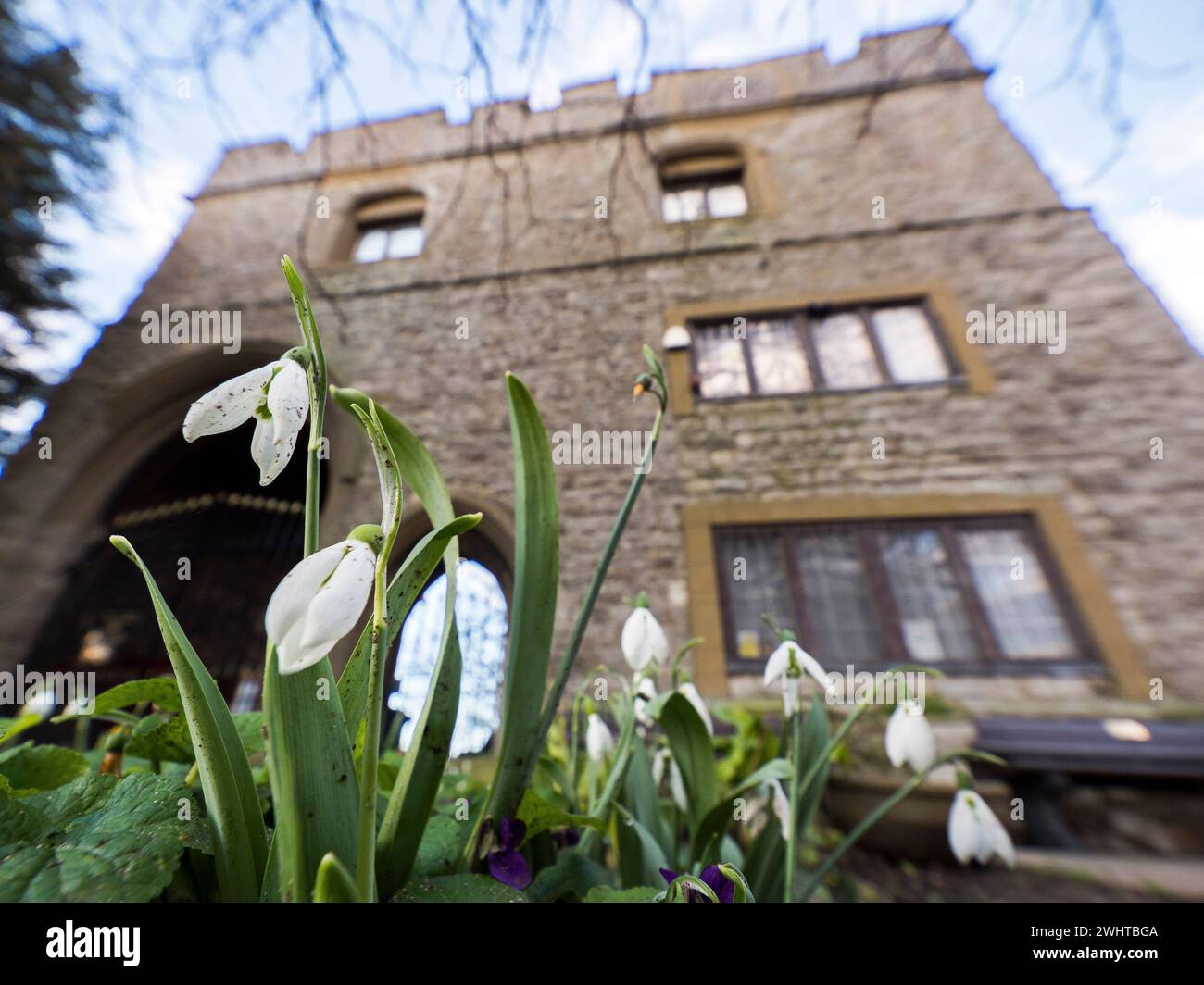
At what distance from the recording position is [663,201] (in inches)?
183

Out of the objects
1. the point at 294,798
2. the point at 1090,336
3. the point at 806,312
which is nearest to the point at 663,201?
the point at 806,312

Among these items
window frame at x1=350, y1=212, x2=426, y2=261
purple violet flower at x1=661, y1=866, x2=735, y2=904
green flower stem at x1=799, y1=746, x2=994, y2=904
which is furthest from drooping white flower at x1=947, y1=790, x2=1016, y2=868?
window frame at x1=350, y1=212, x2=426, y2=261

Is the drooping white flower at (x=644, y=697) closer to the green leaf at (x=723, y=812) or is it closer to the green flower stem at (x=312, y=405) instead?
the green leaf at (x=723, y=812)

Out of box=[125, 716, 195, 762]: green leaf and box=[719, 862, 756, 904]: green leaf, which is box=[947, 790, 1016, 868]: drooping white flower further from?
box=[125, 716, 195, 762]: green leaf

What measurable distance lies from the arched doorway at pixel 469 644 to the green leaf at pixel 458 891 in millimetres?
118

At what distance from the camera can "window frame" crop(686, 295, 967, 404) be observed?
348cm

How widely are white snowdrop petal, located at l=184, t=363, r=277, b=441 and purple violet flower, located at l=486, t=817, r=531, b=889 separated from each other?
20.6 inches

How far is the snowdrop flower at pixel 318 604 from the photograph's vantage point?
1.05 feet

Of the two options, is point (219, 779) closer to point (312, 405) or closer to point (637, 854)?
point (312, 405)

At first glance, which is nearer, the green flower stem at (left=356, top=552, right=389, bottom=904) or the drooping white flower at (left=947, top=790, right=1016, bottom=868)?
the green flower stem at (left=356, top=552, right=389, bottom=904)

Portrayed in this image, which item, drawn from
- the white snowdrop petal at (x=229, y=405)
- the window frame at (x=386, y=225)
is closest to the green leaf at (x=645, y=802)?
the white snowdrop petal at (x=229, y=405)

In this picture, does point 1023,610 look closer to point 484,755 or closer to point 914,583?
point 914,583
